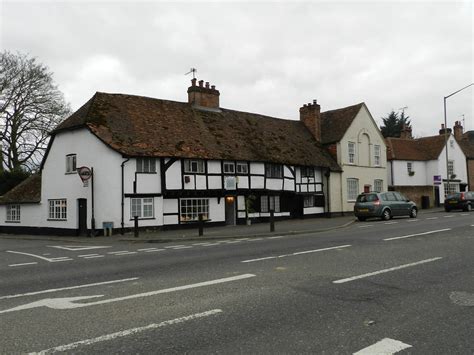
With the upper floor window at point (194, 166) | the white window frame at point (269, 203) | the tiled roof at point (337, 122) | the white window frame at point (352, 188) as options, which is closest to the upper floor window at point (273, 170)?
the white window frame at point (269, 203)

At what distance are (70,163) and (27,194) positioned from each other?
17.3ft

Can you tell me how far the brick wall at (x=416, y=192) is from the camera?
3800cm

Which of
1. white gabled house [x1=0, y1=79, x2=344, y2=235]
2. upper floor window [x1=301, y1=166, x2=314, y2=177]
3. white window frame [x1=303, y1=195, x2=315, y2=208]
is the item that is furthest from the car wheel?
upper floor window [x1=301, y1=166, x2=314, y2=177]

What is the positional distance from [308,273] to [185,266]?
303cm

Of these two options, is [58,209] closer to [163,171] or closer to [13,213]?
[13,213]

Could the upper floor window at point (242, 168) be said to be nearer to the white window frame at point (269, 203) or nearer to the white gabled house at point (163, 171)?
the white gabled house at point (163, 171)

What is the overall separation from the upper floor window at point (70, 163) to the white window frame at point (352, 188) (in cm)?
2063

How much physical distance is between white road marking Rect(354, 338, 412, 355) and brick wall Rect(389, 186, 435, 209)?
35.6m

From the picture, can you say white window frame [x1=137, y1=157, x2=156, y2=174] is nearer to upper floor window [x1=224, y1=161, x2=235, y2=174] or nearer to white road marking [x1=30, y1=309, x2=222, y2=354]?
upper floor window [x1=224, y1=161, x2=235, y2=174]

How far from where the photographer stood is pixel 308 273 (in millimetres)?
8320

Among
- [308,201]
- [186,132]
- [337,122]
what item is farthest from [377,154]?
[186,132]

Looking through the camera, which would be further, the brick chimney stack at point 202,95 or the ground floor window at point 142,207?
the brick chimney stack at point 202,95

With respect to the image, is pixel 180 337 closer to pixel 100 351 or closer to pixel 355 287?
pixel 100 351

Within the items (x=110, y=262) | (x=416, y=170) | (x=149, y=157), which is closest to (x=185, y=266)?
(x=110, y=262)
